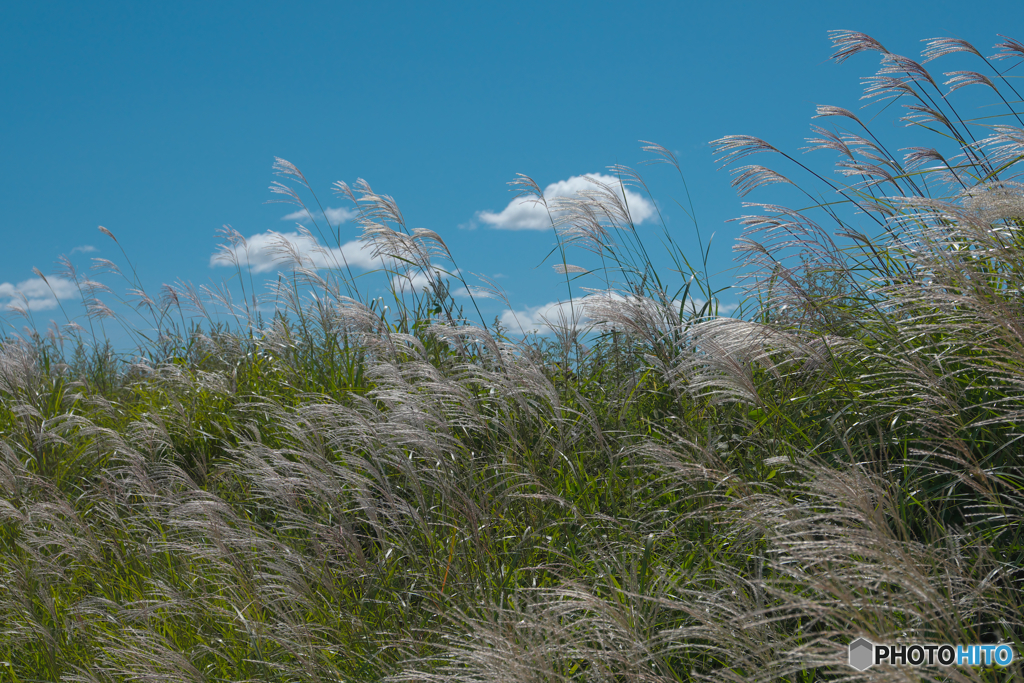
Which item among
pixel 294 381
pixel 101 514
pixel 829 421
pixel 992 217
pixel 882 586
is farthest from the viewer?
pixel 294 381

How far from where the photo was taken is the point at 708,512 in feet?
7.52

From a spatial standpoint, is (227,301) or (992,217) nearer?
(992,217)

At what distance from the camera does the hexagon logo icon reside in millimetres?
1348

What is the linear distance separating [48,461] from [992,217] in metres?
5.53

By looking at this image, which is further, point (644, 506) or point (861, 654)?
point (644, 506)

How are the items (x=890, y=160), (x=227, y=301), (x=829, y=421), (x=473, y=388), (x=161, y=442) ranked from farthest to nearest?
(x=227, y=301) < (x=161, y=442) < (x=473, y=388) < (x=890, y=160) < (x=829, y=421)

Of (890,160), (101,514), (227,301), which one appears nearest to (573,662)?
(890,160)

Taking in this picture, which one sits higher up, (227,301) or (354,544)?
(227,301)

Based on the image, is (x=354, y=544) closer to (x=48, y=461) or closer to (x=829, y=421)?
(x=829, y=421)

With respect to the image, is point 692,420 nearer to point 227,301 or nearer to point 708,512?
point 708,512

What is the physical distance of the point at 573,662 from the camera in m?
1.99

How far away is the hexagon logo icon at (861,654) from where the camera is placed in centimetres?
135

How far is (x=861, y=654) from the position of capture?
1.38m

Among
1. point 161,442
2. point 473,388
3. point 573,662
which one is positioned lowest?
point 573,662
